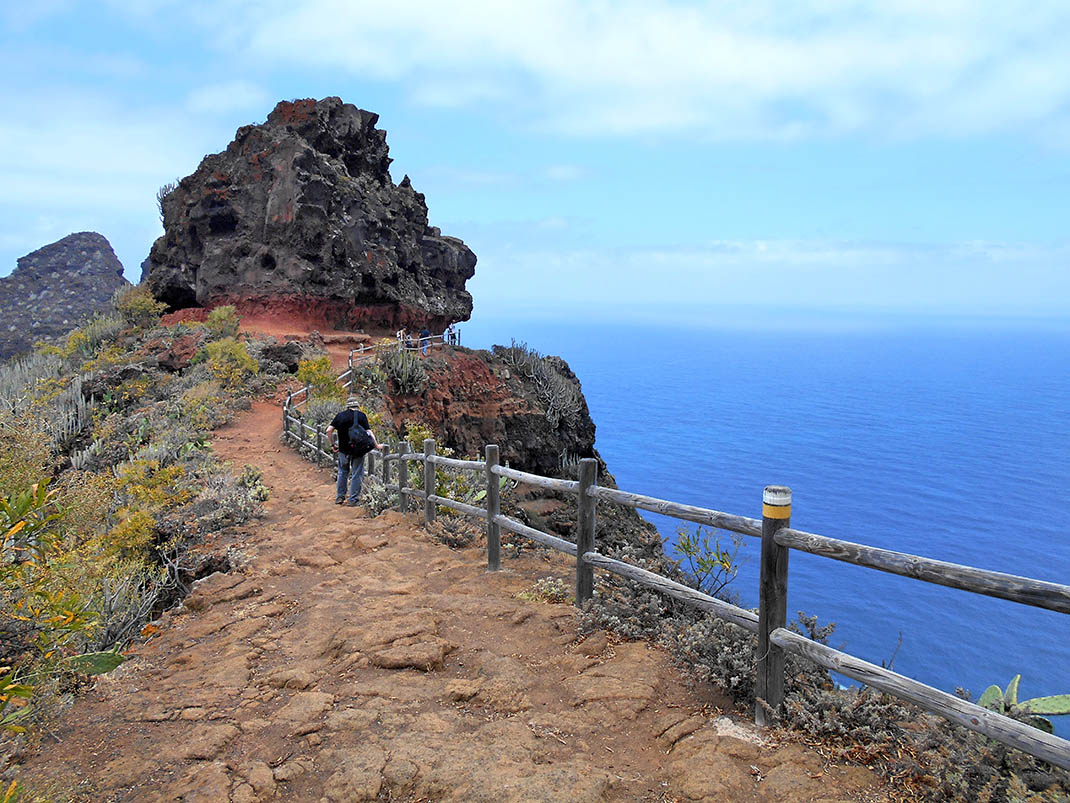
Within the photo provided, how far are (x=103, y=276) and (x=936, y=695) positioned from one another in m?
91.0

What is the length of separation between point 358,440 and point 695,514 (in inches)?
262

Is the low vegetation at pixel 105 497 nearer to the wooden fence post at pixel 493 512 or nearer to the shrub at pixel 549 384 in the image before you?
the wooden fence post at pixel 493 512

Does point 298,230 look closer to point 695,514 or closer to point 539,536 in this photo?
point 539,536

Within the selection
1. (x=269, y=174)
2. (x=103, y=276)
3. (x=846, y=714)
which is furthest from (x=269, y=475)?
(x=103, y=276)

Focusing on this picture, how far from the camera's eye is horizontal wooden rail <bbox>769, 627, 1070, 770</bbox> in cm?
276

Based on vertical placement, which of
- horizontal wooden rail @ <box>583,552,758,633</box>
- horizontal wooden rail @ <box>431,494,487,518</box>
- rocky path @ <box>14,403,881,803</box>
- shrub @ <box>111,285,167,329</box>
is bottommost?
rocky path @ <box>14,403,881,803</box>

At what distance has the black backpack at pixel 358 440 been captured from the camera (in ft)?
33.0

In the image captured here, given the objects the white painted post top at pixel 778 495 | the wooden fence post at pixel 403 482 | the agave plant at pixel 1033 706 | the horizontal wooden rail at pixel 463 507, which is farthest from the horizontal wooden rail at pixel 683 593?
the wooden fence post at pixel 403 482

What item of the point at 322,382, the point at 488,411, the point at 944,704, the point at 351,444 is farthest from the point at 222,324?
the point at 944,704

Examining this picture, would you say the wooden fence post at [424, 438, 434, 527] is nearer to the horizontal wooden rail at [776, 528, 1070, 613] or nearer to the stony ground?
the stony ground

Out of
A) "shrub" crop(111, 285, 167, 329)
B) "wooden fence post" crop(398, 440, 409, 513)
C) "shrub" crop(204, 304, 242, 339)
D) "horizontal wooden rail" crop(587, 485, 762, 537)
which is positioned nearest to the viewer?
"horizontal wooden rail" crop(587, 485, 762, 537)

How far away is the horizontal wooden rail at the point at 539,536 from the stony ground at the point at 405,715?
1.75 ft

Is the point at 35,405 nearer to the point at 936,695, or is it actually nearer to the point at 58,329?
the point at 936,695

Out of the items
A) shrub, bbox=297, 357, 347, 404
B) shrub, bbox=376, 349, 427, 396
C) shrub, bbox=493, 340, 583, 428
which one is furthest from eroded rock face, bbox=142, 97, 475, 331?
shrub, bbox=297, 357, 347, 404
